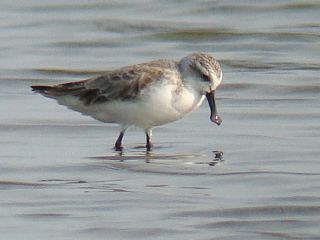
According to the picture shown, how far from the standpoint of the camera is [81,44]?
18.3m

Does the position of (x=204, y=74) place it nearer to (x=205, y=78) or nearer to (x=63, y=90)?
(x=205, y=78)

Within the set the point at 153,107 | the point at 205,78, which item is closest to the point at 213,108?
the point at 205,78

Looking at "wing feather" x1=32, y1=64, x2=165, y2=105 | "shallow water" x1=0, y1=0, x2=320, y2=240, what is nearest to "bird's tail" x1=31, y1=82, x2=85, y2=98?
"wing feather" x1=32, y1=64, x2=165, y2=105

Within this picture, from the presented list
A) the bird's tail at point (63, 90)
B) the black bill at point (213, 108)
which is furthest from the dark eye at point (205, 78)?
the bird's tail at point (63, 90)

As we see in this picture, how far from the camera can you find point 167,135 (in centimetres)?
1273

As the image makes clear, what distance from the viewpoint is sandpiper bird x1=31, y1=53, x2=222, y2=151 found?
11727mm

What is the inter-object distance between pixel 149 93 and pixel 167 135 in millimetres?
1100

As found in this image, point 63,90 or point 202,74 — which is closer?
point 202,74

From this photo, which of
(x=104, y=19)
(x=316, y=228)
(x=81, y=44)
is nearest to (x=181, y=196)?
(x=316, y=228)

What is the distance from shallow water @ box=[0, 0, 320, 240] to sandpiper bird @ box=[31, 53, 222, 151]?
31 centimetres

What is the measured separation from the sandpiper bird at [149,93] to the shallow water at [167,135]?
1.01 feet

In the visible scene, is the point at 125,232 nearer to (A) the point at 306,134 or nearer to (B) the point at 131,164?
(B) the point at 131,164

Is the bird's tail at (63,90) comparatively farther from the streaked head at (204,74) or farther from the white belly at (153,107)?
the streaked head at (204,74)

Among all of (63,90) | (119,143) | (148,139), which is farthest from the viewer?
(63,90)
